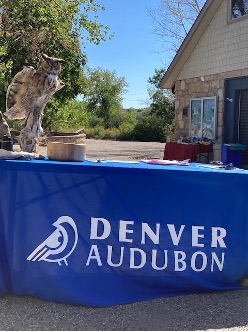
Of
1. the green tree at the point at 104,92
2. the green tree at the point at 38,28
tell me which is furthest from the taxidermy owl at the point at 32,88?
the green tree at the point at 104,92

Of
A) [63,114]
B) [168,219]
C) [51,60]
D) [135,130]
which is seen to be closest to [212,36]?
[51,60]

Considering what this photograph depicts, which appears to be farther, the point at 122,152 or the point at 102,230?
the point at 122,152

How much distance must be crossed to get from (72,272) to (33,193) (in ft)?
2.40

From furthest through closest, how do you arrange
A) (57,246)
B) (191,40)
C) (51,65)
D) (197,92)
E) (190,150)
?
1. (197,92)
2. (191,40)
3. (190,150)
4. (51,65)
5. (57,246)

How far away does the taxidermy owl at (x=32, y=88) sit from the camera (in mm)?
5199

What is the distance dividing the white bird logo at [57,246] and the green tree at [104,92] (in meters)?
54.3

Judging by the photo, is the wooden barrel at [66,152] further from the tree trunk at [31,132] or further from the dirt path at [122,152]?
the dirt path at [122,152]

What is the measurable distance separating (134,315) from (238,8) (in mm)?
10268

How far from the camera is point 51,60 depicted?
509 cm

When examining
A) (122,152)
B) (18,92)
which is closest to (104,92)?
(122,152)

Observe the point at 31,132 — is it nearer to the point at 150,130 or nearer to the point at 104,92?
the point at 150,130

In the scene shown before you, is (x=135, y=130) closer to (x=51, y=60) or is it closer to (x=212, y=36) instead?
(x=212, y=36)

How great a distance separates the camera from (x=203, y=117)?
1291cm

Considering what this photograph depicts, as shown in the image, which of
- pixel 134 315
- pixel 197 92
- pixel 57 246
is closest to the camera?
pixel 134 315
